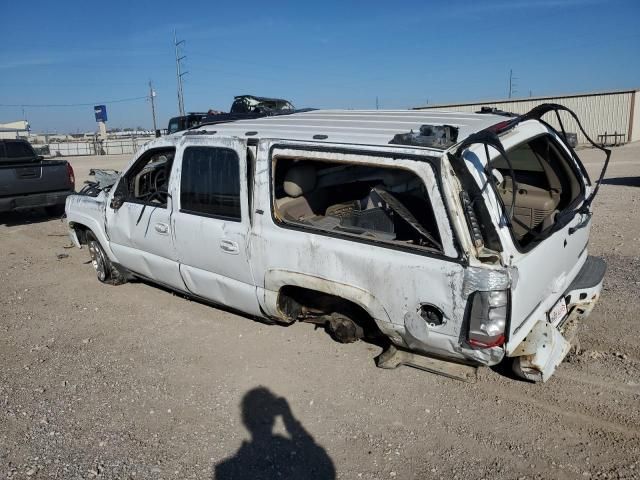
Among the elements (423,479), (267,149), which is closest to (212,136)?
(267,149)

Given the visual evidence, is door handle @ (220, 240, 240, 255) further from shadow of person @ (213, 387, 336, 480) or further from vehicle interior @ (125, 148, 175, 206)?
shadow of person @ (213, 387, 336, 480)

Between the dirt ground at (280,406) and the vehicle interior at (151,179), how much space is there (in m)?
1.19

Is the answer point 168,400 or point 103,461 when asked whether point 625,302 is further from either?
point 103,461

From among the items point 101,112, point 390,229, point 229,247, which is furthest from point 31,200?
point 101,112

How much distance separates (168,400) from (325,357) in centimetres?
125

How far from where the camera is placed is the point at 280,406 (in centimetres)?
357

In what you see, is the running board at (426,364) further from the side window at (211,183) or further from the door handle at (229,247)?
the side window at (211,183)

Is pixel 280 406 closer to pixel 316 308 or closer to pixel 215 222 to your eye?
pixel 316 308

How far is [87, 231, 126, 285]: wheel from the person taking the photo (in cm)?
595

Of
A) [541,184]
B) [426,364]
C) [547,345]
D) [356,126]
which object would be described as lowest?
[426,364]

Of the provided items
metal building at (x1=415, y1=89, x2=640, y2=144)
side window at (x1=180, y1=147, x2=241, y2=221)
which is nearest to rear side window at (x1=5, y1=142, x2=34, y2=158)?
side window at (x1=180, y1=147, x2=241, y2=221)

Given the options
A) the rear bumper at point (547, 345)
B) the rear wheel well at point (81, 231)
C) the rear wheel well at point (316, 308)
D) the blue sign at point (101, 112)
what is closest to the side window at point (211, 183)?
the rear wheel well at point (316, 308)

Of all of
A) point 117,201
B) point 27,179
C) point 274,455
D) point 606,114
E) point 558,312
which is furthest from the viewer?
point 606,114

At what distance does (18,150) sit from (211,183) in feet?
28.0
